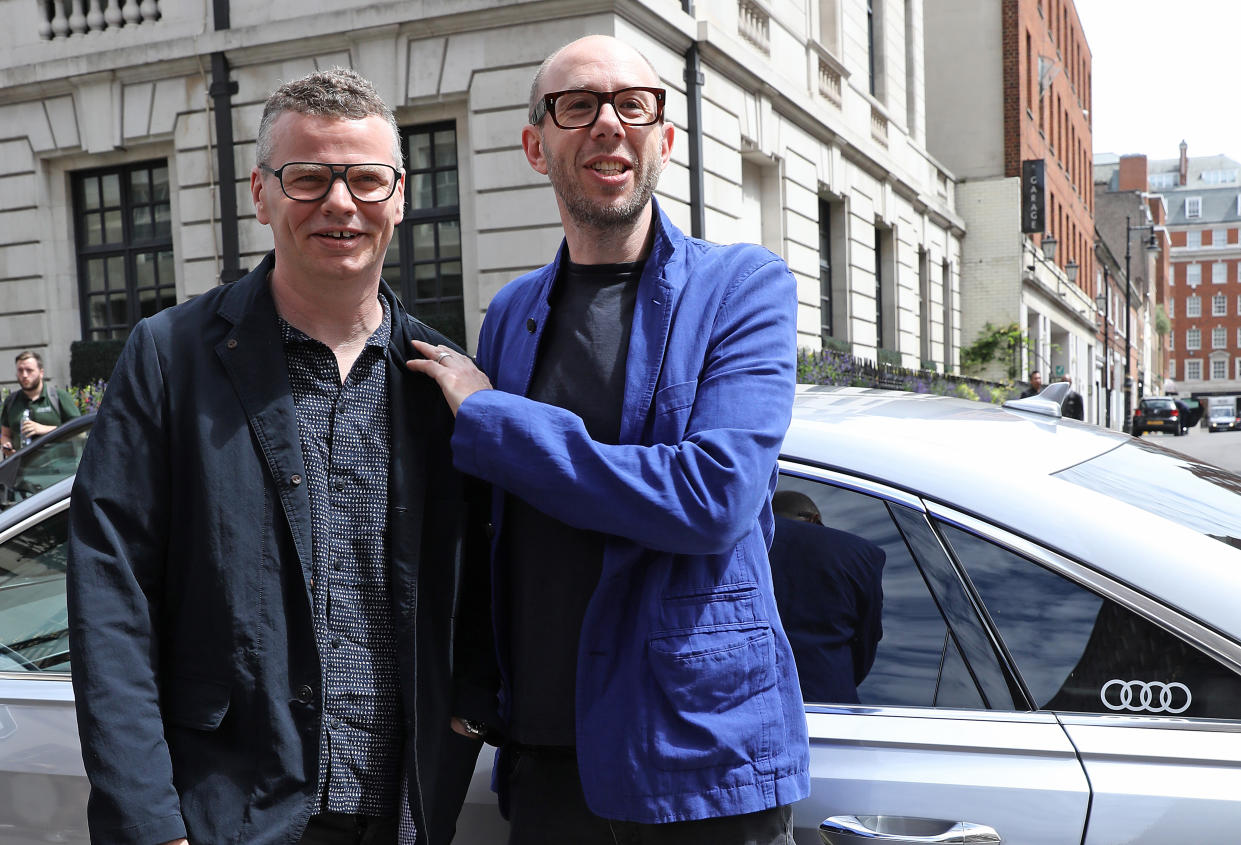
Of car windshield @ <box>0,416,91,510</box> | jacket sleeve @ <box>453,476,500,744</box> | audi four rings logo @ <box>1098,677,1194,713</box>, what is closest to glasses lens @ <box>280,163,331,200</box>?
jacket sleeve @ <box>453,476,500,744</box>

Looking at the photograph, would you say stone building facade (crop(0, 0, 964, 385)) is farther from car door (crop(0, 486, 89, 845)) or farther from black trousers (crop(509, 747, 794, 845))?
black trousers (crop(509, 747, 794, 845))

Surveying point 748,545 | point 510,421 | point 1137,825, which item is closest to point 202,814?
point 510,421

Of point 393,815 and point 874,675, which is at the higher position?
point 874,675

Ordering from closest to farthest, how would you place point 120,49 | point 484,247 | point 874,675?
point 874,675
point 484,247
point 120,49

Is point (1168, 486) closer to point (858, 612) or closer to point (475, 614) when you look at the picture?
point (858, 612)

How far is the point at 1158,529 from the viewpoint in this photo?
1.89 meters

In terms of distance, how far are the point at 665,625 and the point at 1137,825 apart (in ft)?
2.84

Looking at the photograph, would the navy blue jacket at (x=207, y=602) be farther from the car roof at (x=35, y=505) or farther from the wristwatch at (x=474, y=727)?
the car roof at (x=35, y=505)

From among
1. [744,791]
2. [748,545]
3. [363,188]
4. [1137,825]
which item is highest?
[363,188]

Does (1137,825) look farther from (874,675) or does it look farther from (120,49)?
(120,49)

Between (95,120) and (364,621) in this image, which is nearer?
(364,621)

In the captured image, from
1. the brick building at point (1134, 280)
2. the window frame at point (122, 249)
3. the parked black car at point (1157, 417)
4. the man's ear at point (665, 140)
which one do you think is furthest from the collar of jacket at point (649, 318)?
the brick building at point (1134, 280)

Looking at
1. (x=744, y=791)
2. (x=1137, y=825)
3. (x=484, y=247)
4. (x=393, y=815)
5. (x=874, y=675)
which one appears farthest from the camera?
(x=484, y=247)

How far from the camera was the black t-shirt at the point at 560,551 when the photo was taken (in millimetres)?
1759
